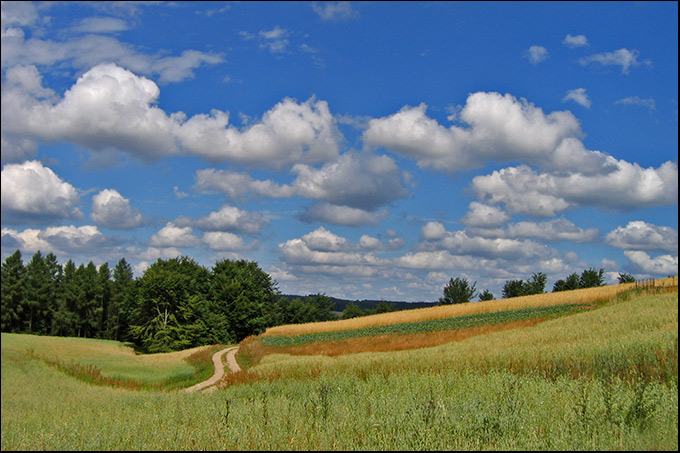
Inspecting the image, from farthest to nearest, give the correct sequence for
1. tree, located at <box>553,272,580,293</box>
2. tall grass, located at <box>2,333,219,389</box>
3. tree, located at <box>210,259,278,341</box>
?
tree, located at <box>553,272,580,293</box>, tree, located at <box>210,259,278,341</box>, tall grass, located at <box>2,333,219,389</box>

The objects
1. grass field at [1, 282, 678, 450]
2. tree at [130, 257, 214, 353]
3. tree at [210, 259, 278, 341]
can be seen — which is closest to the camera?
grass field at [1, 282, 678, 450]

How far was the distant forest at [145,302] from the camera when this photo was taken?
68125 mm

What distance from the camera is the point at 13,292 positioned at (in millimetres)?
64188

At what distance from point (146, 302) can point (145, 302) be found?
0.20 m

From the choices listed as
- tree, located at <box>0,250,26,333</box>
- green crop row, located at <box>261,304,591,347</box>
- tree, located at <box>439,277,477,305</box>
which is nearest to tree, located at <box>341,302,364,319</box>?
tree, located at <box>439,277,477,305</box>

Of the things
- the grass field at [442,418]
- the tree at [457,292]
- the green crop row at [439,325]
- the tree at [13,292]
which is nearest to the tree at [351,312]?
the tree at [457,292]

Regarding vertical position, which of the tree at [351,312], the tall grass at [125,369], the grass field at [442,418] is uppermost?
the grass field at [442,418]

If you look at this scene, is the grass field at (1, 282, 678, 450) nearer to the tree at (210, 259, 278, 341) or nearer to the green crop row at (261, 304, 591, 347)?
the green crop row at (261, 304, 591, 347)

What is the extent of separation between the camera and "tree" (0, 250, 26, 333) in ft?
196

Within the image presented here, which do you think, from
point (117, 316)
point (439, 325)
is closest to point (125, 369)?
point (439, 325)

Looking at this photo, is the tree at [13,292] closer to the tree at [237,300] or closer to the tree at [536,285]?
the tree at [237,300]

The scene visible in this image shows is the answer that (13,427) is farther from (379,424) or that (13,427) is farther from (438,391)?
(438,391)

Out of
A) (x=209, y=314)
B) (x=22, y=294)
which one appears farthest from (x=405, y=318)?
(x=22, y=294)

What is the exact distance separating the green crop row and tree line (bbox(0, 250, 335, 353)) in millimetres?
19984
